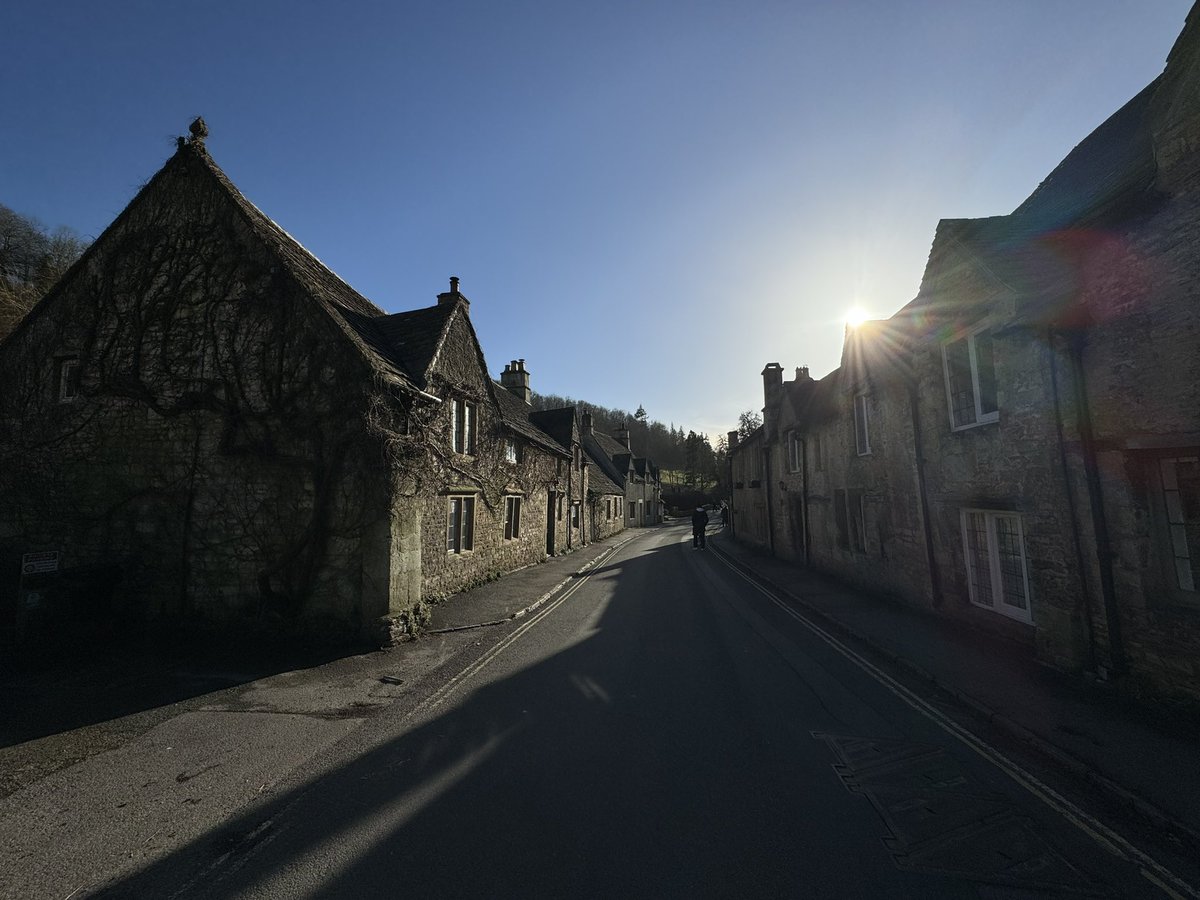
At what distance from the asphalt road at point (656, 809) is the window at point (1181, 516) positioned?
3403 mm

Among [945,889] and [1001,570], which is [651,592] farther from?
[945,889]

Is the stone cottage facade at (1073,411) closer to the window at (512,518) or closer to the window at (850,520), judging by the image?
the window at (850,520)

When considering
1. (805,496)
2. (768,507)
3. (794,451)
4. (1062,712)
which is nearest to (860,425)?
(805,496)

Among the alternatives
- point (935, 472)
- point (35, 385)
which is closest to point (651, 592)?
point (935, 472)

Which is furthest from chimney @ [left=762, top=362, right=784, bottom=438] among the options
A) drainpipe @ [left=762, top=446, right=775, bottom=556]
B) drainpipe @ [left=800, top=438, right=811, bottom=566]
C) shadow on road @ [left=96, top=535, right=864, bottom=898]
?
shadow on road @ [left=96, top=535, right=864, bottom=898]

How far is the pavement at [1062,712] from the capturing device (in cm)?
446

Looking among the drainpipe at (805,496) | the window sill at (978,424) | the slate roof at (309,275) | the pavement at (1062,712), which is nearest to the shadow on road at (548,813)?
the pavement at (1062,712)

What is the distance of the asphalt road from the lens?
3.42 meters

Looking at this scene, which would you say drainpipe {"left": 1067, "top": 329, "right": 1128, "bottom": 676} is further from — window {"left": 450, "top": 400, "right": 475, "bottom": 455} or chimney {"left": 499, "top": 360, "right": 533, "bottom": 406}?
chimney {"left": 499, "top": 360, "right": 533, "bottom": 406}

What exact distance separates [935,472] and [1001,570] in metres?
2.26

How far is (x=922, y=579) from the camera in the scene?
11.0 m

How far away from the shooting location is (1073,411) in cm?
706

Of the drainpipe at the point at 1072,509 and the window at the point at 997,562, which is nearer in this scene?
the drainpipe at the point at 1072,509

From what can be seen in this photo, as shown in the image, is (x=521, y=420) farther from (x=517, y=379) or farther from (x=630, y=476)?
(x=630, y=476)
